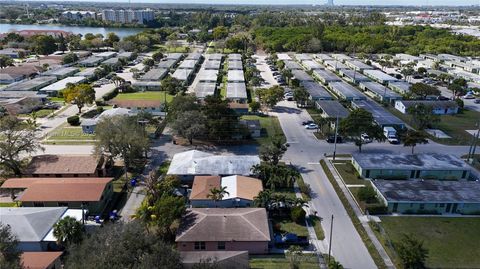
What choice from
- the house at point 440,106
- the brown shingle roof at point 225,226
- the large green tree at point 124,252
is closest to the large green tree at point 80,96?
the brown shingle roof at point 225,226

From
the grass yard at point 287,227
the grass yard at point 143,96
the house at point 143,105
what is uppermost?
the house at point 143,105

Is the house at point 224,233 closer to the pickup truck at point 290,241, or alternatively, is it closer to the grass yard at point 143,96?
the pickup truck at point 290,241

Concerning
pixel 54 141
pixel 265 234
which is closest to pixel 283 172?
pixel 265 234

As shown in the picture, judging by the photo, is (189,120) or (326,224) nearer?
(326,224)

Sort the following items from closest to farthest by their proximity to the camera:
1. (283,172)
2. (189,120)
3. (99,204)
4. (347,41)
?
(99,204) < (283,172) < (189,120) < (347,41)

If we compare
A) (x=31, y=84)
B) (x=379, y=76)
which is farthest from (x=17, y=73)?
(x=379, y=76)

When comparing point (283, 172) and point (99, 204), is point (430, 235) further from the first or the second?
point (99, 204)

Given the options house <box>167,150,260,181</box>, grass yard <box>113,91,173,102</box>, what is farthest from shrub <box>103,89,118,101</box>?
house <box>167,150,260,181</box>
